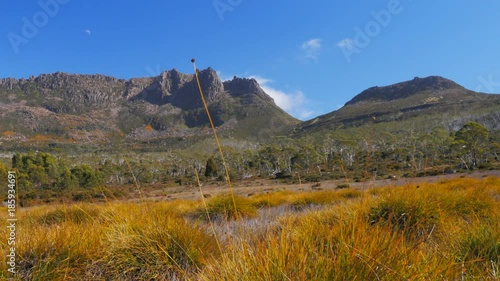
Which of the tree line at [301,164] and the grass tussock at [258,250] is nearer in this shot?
Result: the grass tussock at [258,250]

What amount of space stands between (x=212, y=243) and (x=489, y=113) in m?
142

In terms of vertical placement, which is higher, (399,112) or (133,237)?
(399,112)

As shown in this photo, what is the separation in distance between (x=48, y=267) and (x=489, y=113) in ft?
470

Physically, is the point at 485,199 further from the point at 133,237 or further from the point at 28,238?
the point at 28,238

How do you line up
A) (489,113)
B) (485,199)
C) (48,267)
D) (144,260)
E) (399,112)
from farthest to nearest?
(399,112) < (489,113) < (485,199) < (144,260) < (48,267)

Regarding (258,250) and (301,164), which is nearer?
(258,250)

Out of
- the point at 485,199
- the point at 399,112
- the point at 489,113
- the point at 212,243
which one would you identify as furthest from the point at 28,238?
the point at 399,112

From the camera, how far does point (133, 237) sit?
3.33 m

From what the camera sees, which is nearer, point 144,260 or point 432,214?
point 144,260

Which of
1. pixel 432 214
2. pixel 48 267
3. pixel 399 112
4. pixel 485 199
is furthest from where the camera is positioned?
pixel 399 112

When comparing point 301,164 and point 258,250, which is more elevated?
point 258,250

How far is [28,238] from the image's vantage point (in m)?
3.23

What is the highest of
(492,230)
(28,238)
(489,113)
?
(489,113)

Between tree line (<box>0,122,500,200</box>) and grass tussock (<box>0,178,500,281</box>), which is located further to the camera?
tree line (<box>0,122,500,200</box>)
